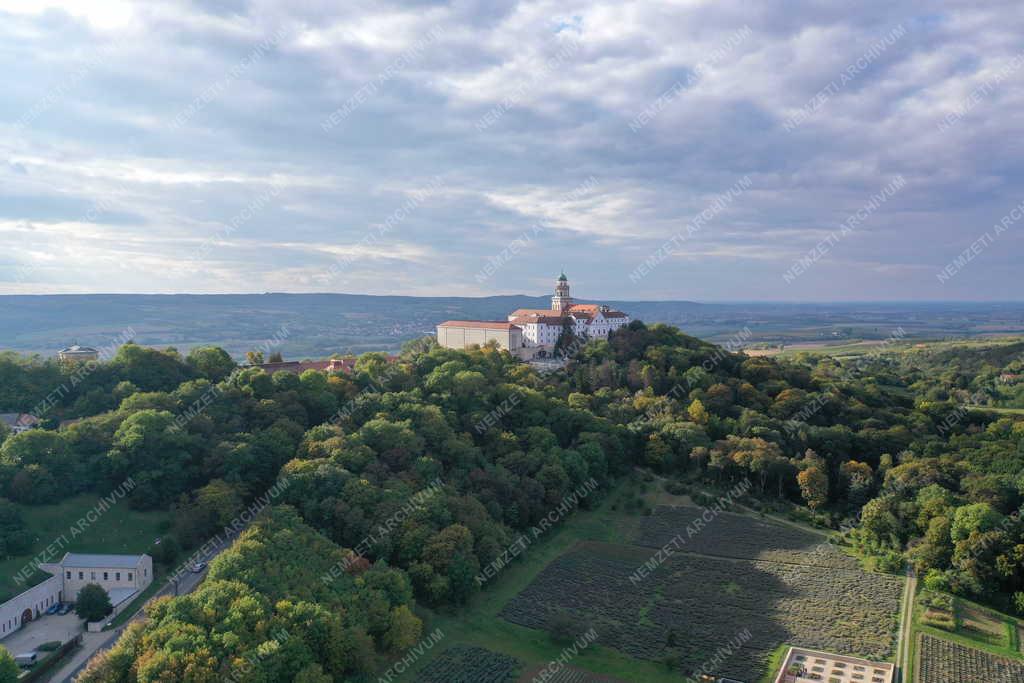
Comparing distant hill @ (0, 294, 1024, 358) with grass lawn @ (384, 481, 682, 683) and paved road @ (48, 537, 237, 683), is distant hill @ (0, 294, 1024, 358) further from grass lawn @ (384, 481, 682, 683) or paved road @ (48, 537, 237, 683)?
grass lawn @ (384, 481, 682, 683)

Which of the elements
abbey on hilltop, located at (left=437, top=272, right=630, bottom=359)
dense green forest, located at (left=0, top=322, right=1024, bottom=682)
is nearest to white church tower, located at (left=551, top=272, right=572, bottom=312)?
abbey on hilltop, located at (left=437, top=272, right=630, bottom=359)

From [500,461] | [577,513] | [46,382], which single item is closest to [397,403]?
[500,461]

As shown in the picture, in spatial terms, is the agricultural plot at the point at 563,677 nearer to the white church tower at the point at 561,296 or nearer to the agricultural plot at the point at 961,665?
the agricultural plot at the point at 961,665

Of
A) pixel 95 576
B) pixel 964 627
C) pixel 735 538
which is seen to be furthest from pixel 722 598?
pixel 95 576

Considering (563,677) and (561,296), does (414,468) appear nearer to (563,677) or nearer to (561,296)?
(563,677)

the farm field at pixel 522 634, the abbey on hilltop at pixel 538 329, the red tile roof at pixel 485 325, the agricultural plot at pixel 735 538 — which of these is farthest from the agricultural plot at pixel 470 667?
the red tile roof at pixel 485 325
